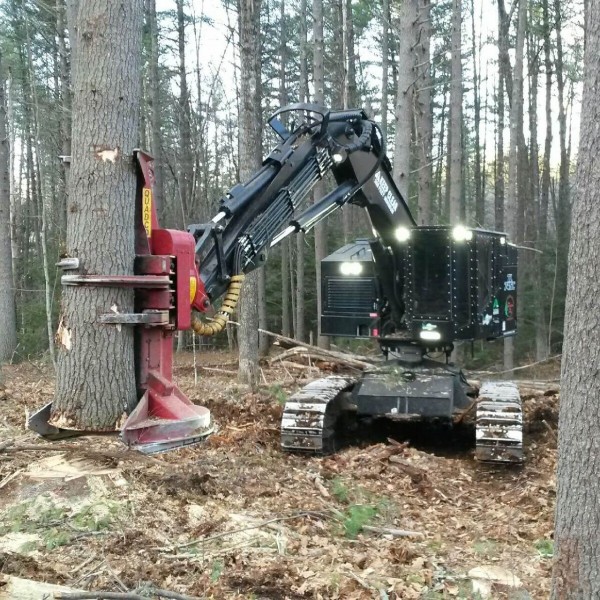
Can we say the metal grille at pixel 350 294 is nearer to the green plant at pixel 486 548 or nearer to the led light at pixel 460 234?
the led light at pixel 460 234

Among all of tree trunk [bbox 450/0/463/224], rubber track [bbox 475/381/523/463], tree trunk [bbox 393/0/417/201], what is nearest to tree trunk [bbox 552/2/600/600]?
rubber track [bbox 475/381/523/463]

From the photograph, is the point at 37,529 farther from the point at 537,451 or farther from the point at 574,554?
the point at 537,451

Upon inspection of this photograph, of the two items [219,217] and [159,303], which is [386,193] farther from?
[159,303]

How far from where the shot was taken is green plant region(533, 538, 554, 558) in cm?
473

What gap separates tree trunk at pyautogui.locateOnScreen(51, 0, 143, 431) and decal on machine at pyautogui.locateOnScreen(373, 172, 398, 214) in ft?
12.7

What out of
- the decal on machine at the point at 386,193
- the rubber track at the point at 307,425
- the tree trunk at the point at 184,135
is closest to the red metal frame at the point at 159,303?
the rubber track at the point at 307,425

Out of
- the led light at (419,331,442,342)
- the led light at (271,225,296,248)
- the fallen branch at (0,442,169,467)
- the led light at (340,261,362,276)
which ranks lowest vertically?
the fallen branch at (0,442,169,467)

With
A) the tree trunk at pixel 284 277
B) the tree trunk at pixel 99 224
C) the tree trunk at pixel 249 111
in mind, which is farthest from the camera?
the tree trunk at pixel 284 277

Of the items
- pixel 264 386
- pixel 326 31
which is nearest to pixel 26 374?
pixel 264 386

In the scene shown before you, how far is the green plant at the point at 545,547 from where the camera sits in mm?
4734

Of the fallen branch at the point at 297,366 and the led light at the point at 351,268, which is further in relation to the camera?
the fallen branch at the point at 297,366

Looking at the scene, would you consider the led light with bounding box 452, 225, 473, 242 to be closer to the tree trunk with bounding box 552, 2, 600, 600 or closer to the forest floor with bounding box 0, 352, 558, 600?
the forest floor with bounding box 0, 352, 558, 600

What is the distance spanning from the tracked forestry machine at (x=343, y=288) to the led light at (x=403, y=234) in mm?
25

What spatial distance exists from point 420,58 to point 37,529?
532 inches
